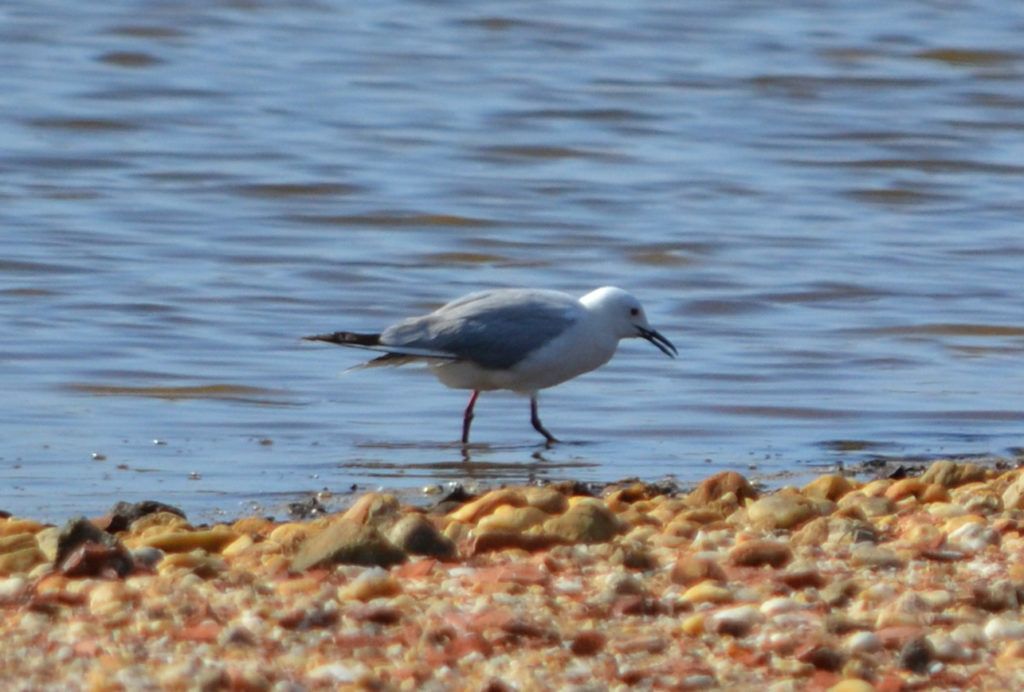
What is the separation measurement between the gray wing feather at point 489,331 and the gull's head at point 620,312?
0.70ft

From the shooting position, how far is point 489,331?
739cm

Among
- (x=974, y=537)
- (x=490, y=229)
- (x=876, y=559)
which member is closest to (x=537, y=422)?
(x=974, y=537)

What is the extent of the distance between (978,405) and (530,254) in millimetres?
3788

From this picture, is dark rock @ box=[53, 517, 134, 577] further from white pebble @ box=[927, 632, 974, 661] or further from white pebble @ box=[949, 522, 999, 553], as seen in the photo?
white pebble @ box=[949, 522, 999, 553]

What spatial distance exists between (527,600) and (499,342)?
3521 mm

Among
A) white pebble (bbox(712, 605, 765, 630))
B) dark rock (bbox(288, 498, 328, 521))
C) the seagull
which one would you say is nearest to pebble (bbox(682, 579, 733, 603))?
white pebble (bbox(712, 605, 765, 630))

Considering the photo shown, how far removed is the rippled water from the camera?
7.13 metres

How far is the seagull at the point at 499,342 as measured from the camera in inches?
291

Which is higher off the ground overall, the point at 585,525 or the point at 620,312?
the point at 620,312

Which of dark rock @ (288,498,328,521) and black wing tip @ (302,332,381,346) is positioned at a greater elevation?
black wing tip @ (302,332,381,346)

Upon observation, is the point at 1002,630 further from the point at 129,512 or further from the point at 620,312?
the point at 620,312

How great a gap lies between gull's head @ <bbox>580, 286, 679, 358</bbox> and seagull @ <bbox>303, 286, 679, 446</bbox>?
0.27ft

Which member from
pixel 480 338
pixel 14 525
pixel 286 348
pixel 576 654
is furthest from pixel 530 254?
pixel 576 654

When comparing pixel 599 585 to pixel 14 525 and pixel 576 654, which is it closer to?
pixel 576 654
